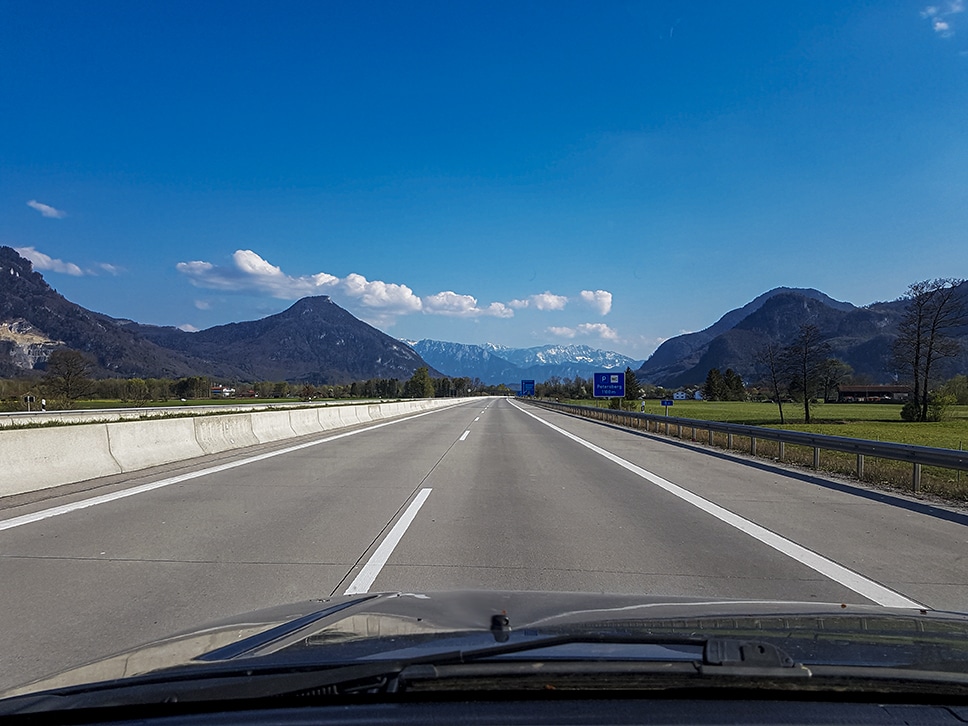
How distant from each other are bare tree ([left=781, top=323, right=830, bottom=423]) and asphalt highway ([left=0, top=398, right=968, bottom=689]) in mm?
56471

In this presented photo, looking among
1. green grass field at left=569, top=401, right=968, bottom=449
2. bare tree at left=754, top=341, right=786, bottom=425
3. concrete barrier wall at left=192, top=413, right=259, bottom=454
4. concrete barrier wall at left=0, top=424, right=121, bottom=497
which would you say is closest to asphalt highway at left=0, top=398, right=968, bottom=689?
concrete barrier wall at left=0, top=424, right=121, bottom=497

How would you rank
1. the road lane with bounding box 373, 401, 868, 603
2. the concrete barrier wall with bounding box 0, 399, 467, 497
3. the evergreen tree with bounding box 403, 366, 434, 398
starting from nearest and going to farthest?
the road lane with bounding box 373, 401, 868, 603 < the concrete barrier wall with bounding box 0, 399, 467, 497 < the evergreen tree with bounding box 403, 366, 434, 398

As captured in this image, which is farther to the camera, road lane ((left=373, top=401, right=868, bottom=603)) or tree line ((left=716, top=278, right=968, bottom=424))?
tree line ((left=716, top=278, right=968, bottom=424))

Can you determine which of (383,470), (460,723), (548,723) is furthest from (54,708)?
(383,470)

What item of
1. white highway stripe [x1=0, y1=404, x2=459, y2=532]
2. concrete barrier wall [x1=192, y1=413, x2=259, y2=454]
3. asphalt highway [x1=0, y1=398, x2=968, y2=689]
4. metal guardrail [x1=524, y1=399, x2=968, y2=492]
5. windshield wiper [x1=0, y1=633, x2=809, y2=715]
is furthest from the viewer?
concrete barrier wall [x1=192, y1=413, x2=259, y2=454]

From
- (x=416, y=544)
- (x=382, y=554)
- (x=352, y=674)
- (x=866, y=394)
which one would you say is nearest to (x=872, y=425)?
(x=416, y=544)

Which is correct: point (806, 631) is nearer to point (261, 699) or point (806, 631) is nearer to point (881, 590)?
point (261, 699)

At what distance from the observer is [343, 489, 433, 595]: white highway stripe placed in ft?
18.1

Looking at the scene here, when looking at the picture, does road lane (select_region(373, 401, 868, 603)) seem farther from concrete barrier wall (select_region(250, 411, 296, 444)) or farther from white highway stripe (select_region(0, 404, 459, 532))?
concrete barrier wall (select_region(250, 411, 296, 444))

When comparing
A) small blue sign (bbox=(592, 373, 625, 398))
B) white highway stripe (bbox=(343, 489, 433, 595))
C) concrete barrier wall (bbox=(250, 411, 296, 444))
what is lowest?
white highway stripe (bbox=(343, 489, 433, 595))

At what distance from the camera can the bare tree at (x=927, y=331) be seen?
63.6m

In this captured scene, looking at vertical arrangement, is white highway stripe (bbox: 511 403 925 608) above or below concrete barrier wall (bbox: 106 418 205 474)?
below

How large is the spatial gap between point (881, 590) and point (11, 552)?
808 cm

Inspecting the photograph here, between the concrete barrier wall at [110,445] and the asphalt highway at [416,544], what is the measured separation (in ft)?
1.46
